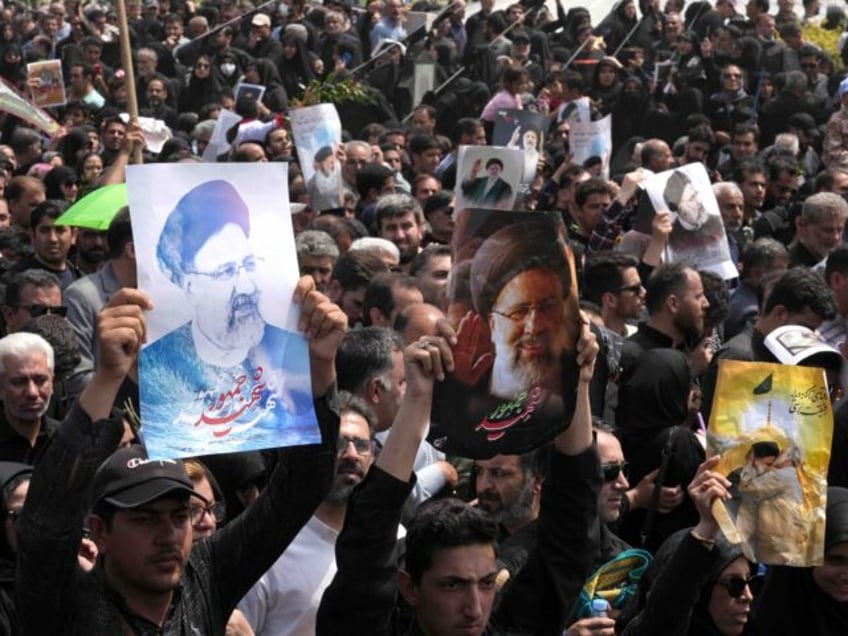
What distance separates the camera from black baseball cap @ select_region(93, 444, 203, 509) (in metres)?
4.48

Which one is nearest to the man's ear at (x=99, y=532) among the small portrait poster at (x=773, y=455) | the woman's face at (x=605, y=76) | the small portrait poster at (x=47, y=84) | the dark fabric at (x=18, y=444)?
the small portrait poster at (x=773, y=455)

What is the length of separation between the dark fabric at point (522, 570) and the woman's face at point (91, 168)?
29.5ft

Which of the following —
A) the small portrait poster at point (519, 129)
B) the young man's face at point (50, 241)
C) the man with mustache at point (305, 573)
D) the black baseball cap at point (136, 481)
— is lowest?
the small portrait poster at point (519, 129)

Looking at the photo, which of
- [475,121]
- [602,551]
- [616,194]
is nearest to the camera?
[602,551]

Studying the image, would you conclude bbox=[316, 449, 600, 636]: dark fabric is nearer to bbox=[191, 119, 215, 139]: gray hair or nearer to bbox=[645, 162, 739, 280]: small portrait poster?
bbox=[645, 162, 739, 280]: small portrait poster

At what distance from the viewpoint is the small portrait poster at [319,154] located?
41.3 ft

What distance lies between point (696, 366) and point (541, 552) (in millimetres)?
3814

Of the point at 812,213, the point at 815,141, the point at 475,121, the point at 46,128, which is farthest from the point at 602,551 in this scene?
the point at 815,141

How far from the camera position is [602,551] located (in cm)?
617

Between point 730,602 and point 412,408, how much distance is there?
5.17ft

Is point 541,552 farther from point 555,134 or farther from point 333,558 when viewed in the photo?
point 555,134

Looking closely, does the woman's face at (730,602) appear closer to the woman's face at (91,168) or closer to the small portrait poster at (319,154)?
the small portrait poster at (319,154)

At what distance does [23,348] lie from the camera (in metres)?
7.29

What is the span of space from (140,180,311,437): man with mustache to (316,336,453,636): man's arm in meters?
0.26
